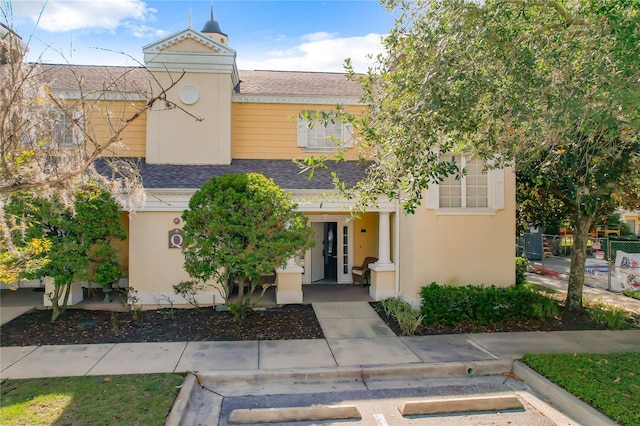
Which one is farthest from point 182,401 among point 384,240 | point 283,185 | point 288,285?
point 384,240

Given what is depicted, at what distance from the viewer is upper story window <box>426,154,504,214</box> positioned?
1019 cm

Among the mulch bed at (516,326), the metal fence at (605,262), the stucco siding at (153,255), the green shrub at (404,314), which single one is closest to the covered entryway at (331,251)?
the green shrub at (404,314)

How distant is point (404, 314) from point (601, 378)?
379 centimetres

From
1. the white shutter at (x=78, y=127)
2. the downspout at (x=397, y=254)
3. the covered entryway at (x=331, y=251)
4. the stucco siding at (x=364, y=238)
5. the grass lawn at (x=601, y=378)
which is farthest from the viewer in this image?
the stucco siding at (x=364, y=238)

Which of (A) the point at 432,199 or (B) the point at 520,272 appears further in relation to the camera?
(B) the point at 520,272

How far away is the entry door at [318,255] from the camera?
554 inches

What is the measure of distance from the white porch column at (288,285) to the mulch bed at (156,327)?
758mm

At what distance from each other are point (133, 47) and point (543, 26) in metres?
6.48

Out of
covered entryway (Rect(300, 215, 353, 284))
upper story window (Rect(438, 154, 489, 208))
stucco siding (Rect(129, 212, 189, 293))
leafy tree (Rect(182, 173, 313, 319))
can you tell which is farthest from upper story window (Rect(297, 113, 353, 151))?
leafy tree (Rect(182, 173, 313, 319))

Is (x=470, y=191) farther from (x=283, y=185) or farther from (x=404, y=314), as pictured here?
(x=283, y=185)

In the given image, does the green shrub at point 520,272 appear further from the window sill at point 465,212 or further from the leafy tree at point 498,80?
the leafy tree at point 498,80

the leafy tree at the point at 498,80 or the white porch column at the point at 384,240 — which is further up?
the leafy tree at the point at 498,80

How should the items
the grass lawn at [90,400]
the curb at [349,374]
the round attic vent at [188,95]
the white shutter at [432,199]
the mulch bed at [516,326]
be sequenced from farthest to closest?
the round attic vent at [188,95] → the white shutter at [432,199] → the mulch bed at [516,326] → the curb at [349,374] → the grass lawn at [90,400]

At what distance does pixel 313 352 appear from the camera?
7.50 meters
